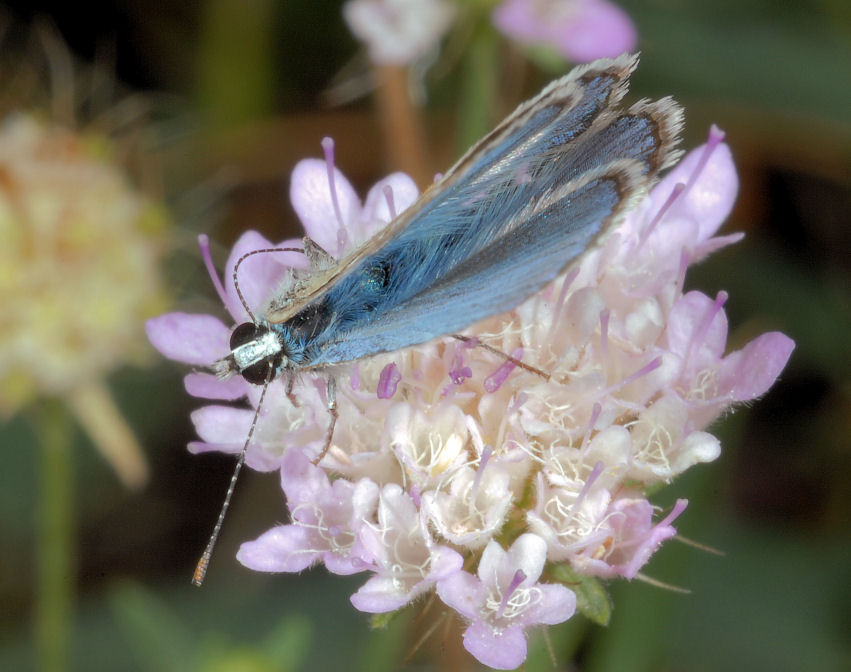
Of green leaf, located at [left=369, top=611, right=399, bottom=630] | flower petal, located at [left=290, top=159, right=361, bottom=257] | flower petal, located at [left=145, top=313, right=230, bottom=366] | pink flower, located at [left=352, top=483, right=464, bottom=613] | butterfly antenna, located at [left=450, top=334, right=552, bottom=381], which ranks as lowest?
green leaf, located at [left=369, top=611, right=399, bottom=630]

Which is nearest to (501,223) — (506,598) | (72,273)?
(506,598)

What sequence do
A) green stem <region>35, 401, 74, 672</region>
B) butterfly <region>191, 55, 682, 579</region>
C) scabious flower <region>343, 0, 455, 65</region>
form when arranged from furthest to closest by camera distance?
scabious flower <region>343, 0, 455, 65</region>, green stem <region>35, 401, 74, 672</region>, butterfly <region>191, 55, 682, 579</region>

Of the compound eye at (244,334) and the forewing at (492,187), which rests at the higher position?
the forewing at (492,187)

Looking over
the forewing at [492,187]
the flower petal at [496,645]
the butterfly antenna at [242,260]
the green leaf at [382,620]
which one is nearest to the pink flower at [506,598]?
the flower petal at [496,645]

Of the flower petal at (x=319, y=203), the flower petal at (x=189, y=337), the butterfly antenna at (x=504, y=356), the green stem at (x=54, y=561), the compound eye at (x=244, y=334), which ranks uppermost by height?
the flower petal at (x=319, y=203)

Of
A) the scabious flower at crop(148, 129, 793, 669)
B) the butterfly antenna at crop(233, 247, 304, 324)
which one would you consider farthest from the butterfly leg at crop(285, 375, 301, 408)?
the butterfly antenna at crop(233, 247, 304, 324)

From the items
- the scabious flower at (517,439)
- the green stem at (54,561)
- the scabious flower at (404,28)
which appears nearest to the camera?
the scabious flower at (517,439)

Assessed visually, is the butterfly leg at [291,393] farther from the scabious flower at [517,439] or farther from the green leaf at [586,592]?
the green leaf at [586,592]

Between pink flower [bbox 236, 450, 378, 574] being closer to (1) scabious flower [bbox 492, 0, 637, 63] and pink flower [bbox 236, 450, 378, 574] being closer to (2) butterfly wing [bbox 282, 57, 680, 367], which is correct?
(2) butterfly wing [bbox 282, 57, 680, 367]
